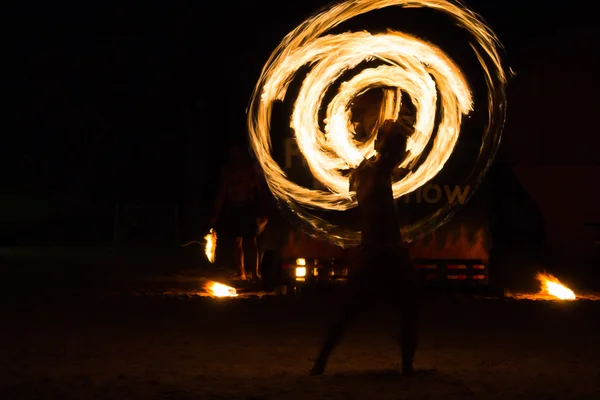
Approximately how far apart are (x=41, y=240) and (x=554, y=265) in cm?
1815

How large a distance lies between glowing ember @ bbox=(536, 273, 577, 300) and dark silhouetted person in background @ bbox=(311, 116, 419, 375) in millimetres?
8086

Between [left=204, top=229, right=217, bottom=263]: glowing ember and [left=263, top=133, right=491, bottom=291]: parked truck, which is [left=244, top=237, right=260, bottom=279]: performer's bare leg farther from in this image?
[left=263, top=133, right=491, bottom=291]: parked truck

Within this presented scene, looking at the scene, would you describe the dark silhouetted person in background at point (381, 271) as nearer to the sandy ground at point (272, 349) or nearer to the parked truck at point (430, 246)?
the sandy ground at point (272, 349)

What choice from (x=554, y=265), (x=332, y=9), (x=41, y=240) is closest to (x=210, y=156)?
(x=41, y=240)

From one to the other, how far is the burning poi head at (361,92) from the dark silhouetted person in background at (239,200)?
208 cm

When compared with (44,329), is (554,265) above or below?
above

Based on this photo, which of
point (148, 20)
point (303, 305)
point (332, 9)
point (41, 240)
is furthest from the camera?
point (148, 20)

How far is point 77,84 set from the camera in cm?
4400

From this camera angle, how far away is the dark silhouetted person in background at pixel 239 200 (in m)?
17.0

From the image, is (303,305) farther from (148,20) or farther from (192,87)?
(148,20)

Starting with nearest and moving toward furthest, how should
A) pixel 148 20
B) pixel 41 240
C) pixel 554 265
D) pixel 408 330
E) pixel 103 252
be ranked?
pixel 408 330, pixel 554 265, pixel 103 252, pixel 41 240, pixel 148 20

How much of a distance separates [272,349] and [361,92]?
15.2 ft

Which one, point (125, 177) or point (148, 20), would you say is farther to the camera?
point (125, 177)

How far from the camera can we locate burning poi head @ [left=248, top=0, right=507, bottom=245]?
1416 cm
